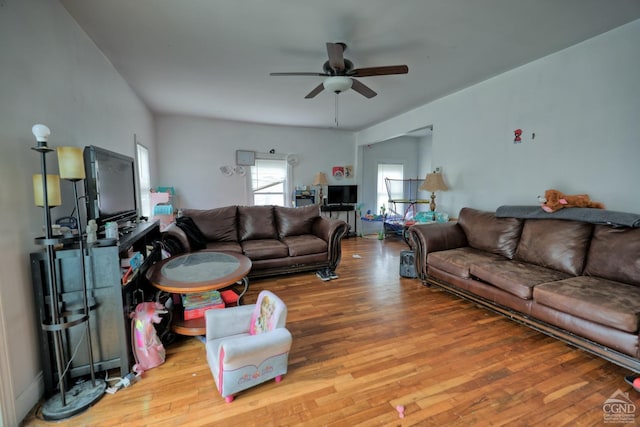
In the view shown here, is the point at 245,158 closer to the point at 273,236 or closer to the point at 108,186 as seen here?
the point at 273,236

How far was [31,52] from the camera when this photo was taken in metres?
1.58

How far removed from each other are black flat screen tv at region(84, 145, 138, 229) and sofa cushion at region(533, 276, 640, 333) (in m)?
3.44

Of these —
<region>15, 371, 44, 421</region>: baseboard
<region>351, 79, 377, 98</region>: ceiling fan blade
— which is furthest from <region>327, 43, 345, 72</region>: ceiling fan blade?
<region>15, 371, 44, 421</region>: baseboard

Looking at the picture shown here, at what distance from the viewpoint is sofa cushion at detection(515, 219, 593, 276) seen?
7.89 feet

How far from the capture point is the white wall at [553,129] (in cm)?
238

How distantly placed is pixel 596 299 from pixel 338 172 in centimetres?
522

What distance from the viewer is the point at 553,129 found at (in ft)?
9.43

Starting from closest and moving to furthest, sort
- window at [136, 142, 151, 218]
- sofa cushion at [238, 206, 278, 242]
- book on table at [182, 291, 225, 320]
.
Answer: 1. book on table at [182, 291, 225, 320]
2. sofa cushion at [238, 206, 278, 242]
3. window at [136, 142, 151, 218]

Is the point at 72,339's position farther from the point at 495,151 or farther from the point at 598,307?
the point at 495,151

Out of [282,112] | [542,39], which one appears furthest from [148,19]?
[542,39]

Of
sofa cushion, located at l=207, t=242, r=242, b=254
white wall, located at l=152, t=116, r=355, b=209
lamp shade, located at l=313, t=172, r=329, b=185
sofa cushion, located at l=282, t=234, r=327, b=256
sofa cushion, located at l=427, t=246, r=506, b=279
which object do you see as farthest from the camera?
lamp shade, located at l=313, t=172, r=329, b=185

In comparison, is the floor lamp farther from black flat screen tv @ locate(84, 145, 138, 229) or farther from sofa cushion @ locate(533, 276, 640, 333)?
sofa cushion @ locate(533, 276, 640, 333)

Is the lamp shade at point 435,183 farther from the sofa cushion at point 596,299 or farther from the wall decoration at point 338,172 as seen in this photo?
the wall decoration at point 338,172

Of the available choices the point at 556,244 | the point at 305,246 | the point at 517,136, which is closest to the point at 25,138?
the point at 305,246
